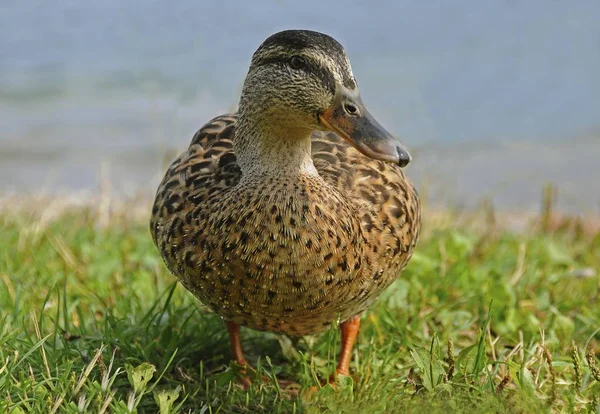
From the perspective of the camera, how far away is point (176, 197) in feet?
9.80

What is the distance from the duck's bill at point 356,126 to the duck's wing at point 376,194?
1.25ft

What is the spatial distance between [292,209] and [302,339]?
870mm

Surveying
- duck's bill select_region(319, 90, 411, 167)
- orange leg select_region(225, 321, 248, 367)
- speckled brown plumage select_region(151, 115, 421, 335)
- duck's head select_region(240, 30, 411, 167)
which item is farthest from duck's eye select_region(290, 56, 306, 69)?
orange leg select_region(225, 321, 248, 367)

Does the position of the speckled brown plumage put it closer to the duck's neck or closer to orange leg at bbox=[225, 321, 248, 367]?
the duck's neck

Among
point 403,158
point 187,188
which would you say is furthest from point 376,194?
point 187,188

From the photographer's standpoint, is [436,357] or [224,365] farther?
[224,365]

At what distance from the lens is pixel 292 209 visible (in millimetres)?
2699

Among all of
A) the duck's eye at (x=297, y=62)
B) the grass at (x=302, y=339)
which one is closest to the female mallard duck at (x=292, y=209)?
the duck's eye at (x=297, y=62)

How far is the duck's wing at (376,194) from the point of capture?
2.90m

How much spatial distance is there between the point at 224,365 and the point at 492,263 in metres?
1.84

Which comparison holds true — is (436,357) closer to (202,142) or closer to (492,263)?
(202,142)

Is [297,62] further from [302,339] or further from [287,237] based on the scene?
[302,339]

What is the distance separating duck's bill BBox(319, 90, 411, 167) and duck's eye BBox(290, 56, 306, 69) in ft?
0.50

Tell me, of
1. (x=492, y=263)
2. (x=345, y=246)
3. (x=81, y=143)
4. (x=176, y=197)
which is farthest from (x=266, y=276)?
(x=81, y=143)
